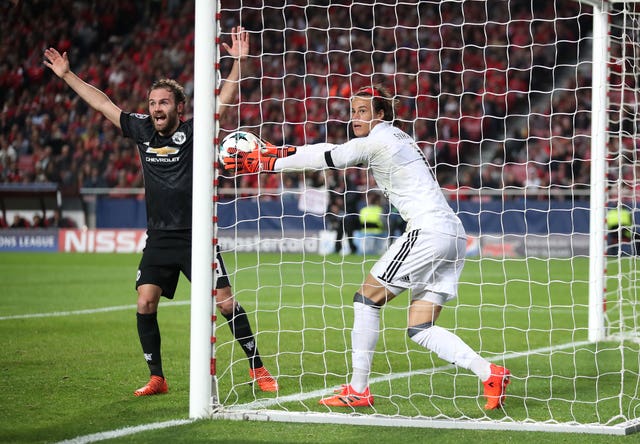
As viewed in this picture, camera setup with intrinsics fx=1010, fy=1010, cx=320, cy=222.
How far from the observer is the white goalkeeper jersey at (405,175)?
5.98 meters

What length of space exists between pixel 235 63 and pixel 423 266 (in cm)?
180

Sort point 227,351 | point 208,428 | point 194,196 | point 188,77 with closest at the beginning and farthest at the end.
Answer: point 208,428 < point 194,196 < point 227,351 < point 188,77

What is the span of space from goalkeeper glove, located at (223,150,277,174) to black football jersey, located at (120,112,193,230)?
0.78 m

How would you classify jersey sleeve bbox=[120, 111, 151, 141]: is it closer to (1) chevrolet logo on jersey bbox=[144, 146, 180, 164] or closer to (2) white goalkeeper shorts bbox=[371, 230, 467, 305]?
(1) chevrolet logo on jersey bbox=[144, 146, 180, 164]

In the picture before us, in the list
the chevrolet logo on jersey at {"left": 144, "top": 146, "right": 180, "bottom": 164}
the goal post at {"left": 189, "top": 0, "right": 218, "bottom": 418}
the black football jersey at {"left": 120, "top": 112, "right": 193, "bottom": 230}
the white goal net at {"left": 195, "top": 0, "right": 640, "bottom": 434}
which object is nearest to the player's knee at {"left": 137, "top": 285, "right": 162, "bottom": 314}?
the black football jersey at {"left": 120, "top": 112, "right": 193, "bottom": 230}

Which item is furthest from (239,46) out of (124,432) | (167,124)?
(124,432)

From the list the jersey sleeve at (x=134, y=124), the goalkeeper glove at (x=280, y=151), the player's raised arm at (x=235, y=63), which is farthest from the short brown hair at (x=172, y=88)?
the goalkeeper glove at (x=280, y=151)

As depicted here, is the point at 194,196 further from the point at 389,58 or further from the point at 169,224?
the point at 389,58

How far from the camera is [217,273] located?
6.02 metres

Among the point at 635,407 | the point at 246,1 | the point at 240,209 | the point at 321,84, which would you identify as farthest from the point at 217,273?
the point at 246,1

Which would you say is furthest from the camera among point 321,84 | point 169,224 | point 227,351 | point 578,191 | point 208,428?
point 321,84

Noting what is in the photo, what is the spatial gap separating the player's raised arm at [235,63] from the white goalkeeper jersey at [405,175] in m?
0.65

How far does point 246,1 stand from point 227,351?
22.9 meters

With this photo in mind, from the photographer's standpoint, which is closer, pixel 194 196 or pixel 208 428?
pixel 208 428
